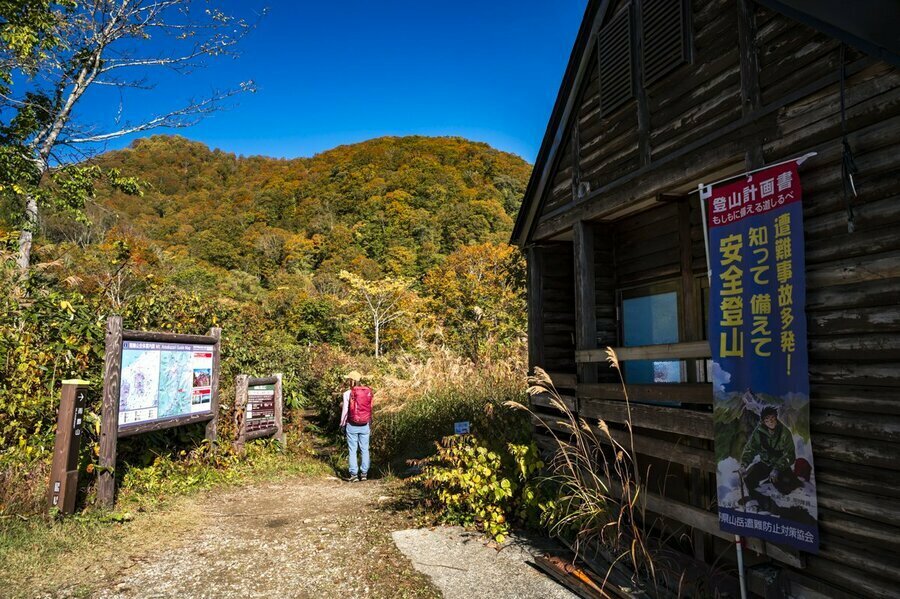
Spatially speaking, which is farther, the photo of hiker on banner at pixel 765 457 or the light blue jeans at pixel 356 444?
the light blue jeans at pixel 356 444

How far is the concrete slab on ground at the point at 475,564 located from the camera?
4.73 metres

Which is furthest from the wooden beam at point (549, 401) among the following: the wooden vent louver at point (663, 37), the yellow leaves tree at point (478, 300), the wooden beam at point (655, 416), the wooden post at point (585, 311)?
the yellow leaves tree at point (478, 300)

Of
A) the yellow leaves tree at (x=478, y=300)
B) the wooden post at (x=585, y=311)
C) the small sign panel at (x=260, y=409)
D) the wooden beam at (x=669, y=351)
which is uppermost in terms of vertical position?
the yellow leaves tree at (x=478, y=300)

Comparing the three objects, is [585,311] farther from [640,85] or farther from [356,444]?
[356,444]

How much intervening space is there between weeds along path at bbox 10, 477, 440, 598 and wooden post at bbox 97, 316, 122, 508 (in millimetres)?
664

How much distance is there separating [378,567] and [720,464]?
3295 mm

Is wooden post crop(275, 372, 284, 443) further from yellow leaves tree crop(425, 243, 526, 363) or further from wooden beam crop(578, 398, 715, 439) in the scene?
wooden beam crop(578, 398, 715, 439)

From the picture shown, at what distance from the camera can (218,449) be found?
9.00 m

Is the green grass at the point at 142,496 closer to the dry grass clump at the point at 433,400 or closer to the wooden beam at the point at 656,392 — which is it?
the dry grass clump at the point at 433,400

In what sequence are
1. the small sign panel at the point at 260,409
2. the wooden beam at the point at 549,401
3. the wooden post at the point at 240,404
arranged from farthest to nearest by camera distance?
the small sign panel at the point at 260,409, the wooden post at the point at 240,404, the wooden beam at the point at 549,401

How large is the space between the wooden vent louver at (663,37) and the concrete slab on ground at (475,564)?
498cm

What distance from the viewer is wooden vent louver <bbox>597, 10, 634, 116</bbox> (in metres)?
5.88

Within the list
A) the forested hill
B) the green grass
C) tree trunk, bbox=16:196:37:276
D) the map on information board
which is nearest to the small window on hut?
the green grass

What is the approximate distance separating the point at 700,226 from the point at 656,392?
212 centimetres
